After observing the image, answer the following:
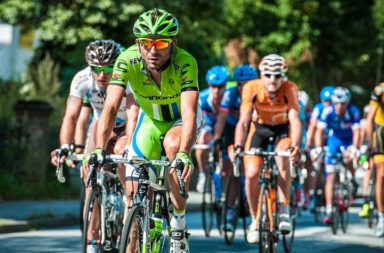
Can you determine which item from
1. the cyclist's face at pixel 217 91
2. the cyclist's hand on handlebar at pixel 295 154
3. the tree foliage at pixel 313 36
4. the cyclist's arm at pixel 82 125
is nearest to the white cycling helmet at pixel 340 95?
the cyclist's face at pixel 217 91

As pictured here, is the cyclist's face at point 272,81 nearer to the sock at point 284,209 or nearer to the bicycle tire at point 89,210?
the sock at point 284,209

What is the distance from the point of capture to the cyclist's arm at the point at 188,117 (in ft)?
26.6

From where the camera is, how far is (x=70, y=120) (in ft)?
35.0

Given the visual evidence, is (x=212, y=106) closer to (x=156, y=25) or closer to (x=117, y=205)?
(x=117, y=205)

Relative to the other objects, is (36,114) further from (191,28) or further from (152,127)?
(191,28)

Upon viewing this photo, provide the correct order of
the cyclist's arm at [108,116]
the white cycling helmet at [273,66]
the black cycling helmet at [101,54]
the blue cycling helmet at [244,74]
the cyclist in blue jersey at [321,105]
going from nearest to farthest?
1. the cyclist's arm at [108,116]
2. the black cycling helmet at [101,54]
3. the white cycling helmet at [273,66]
4. the blue cycling helmet at [244,74]
5. the cyclist in blue jersey at [321,105]

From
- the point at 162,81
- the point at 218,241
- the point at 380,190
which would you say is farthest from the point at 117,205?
the point at 380,190

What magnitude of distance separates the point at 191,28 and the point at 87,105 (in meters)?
20.4

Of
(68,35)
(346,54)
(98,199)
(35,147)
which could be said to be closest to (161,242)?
(98,199)

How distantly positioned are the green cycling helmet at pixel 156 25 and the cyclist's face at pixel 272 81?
363 centimetres

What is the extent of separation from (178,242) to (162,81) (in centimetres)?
120

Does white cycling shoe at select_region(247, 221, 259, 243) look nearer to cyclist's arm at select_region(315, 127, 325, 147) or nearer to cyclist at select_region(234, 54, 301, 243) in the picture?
cyclist at select_region(234, 54, 301, 243)

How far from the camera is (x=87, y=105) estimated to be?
37.2ft

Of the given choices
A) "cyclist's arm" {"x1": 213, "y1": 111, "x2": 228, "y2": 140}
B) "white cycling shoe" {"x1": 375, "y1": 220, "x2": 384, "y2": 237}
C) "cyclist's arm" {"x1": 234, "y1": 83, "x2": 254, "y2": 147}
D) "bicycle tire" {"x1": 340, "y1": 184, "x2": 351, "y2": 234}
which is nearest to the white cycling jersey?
"cyclist's arm" {"x1": 234, "y1": 83, "x2": 254, "y2": 147}
